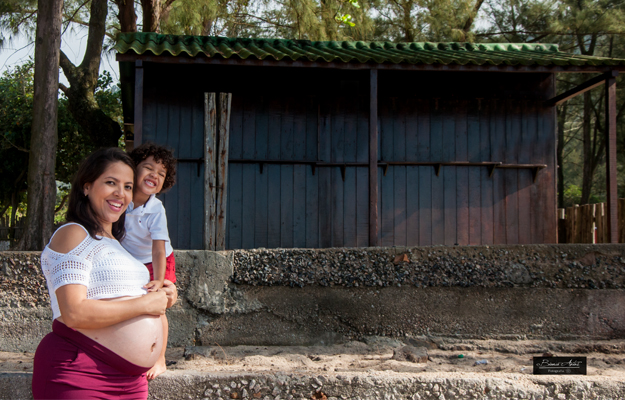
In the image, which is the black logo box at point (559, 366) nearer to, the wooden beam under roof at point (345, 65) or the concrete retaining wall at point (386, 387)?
the concrete retaining wall at point (386, 387)

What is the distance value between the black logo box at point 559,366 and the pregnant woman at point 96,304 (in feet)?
9.30

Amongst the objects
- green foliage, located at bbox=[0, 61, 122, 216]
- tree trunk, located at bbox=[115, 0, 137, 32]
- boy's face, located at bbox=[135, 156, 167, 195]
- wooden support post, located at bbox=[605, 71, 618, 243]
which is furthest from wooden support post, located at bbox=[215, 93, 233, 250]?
green foliage, located at bbox=[0, 61, 122, 216]

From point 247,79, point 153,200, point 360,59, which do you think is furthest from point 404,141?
point 153,200

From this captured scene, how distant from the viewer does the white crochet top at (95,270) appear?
1.75 m

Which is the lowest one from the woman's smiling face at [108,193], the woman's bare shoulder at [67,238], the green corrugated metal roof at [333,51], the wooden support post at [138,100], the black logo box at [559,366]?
the black logo box at [559,366]

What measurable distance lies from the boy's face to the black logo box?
2.93m

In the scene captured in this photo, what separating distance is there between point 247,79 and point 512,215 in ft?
14.6

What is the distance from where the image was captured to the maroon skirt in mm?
1795

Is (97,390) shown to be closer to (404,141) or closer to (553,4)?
(404,141)

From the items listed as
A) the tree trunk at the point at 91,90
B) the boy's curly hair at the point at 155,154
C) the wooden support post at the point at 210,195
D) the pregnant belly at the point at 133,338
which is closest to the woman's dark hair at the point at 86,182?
the pregnant belly at the point at 133,338

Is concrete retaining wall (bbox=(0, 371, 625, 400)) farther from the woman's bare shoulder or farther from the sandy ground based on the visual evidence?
the woman's bare shoulder

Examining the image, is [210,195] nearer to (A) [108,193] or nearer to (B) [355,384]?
(B) [355,384]

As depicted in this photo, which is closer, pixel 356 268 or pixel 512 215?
pixel 356 268

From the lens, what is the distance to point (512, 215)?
755cm
